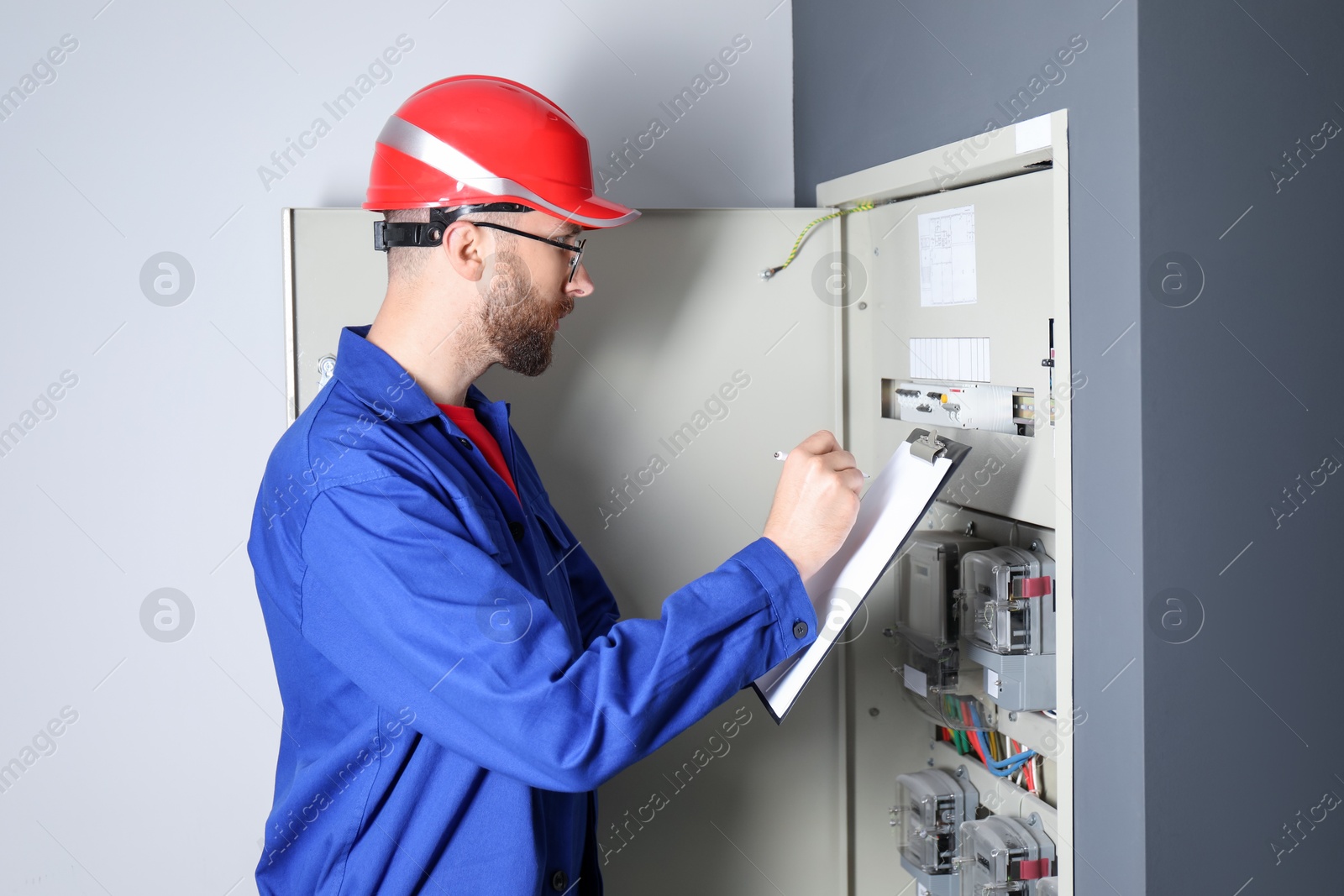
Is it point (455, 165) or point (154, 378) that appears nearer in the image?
point (455, 165)

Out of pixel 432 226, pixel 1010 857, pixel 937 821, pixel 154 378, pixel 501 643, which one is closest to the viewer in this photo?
pixel 501 643

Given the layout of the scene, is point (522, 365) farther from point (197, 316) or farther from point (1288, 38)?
point (1288, 38)

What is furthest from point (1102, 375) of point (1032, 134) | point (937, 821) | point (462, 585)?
point (937, 821)

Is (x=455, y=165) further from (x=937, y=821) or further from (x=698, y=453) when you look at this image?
Result: (x=937, y=821)

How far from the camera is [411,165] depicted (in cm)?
130

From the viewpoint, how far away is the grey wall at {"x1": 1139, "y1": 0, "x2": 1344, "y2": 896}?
1152 mm

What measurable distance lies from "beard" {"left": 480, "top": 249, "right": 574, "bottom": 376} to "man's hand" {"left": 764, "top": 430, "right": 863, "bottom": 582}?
0.40 m

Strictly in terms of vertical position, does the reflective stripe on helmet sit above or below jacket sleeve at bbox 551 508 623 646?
above

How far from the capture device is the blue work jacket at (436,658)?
1.02 m

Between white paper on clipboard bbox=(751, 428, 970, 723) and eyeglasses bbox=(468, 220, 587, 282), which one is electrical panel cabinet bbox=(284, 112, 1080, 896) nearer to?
white paper on clipboard bbox=(751, 428, 970, 723)

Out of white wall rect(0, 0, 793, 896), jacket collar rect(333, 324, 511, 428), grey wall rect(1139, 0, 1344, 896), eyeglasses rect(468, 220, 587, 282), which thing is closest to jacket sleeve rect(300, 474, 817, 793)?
jacket collar rect(333, 324, 511, 428)

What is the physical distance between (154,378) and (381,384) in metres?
0.93

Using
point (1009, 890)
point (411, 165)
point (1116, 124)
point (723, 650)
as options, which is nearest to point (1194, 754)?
point (1009, 890)

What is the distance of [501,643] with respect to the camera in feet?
3.30
